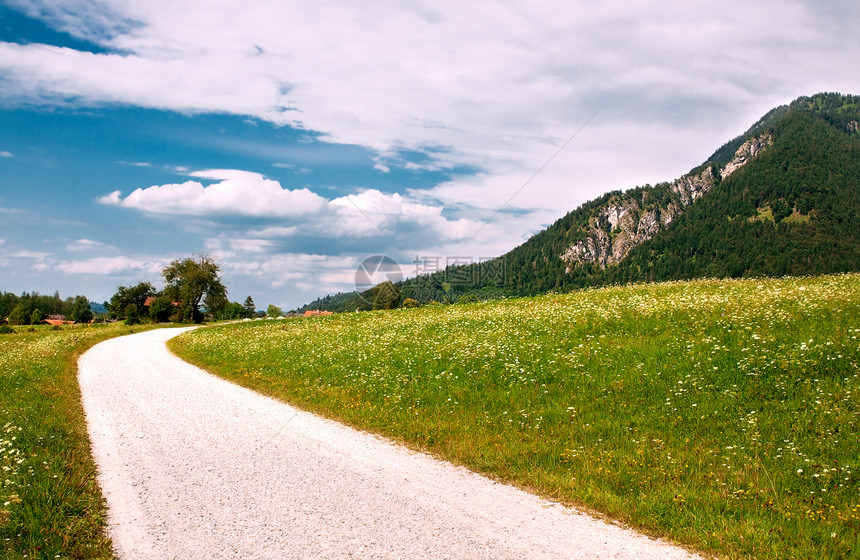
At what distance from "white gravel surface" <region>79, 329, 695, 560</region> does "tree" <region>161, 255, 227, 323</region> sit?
88.3 m

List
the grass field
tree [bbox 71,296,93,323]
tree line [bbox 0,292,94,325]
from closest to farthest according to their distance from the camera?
the grass field < tree line [bbox 0,292,94,325] < tree [bbox 71,296,93,323]

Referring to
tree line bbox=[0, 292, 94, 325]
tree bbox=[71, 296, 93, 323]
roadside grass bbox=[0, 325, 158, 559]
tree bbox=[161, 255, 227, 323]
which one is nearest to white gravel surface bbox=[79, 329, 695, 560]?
roadside grass bbox=[0, 325, 158, 559]

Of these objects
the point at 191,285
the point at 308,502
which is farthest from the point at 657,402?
the point at 191,285

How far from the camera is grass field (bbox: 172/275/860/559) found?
738 centimetres

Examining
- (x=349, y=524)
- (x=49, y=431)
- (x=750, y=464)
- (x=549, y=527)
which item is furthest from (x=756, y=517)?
(x=49, y=431)

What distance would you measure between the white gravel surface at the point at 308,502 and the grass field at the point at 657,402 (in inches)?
35.3

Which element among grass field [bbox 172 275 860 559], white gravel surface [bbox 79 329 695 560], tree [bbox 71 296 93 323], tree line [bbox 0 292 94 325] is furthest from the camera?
tree [bbox 71 296 93 323]

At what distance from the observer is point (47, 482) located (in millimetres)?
8102

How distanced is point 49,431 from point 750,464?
15.0m

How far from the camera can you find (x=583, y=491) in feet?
26.4

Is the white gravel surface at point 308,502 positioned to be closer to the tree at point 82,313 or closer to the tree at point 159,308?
the tree at point 159,308

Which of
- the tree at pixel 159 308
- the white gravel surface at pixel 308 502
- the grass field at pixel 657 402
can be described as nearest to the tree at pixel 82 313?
the tree at pixel 159 308

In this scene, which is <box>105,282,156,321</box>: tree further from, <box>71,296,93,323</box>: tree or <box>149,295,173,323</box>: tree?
<box>71,296,93,323</box>: tree

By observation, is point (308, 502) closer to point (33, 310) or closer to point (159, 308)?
point (159, 308)
